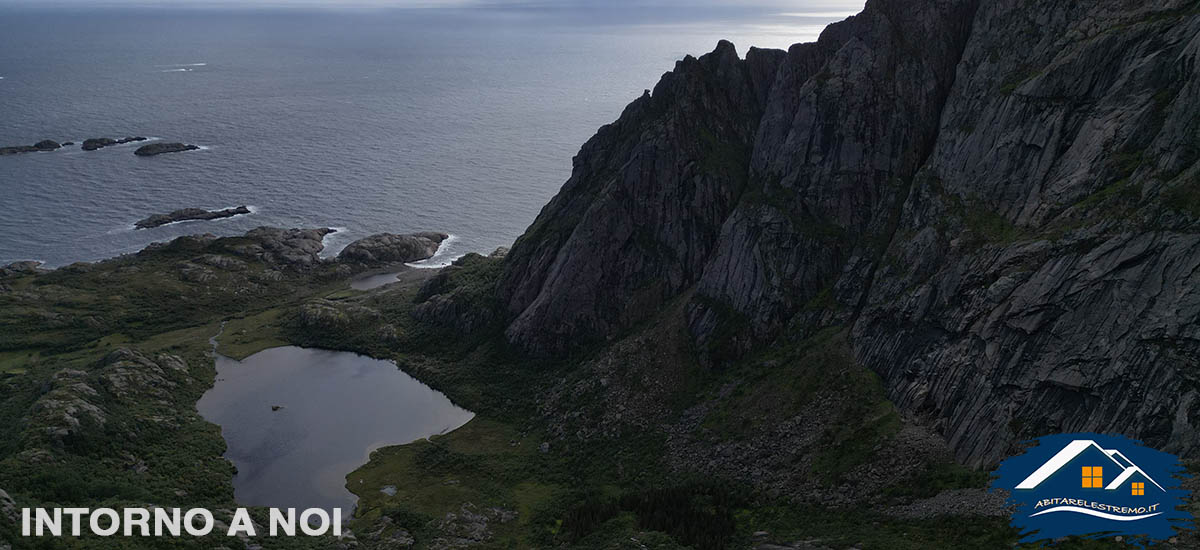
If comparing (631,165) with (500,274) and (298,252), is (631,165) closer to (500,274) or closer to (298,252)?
(500,274)

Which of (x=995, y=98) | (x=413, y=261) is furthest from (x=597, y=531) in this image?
(x=413, y=261)

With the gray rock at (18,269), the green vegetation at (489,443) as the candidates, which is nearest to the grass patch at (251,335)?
the green vegetation at (489,443)

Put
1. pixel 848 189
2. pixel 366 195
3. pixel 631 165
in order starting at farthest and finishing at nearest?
pixel 366 195
pixel 631 165
pixel 848 189

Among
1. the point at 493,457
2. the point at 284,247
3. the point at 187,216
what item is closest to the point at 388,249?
the point at 284,247

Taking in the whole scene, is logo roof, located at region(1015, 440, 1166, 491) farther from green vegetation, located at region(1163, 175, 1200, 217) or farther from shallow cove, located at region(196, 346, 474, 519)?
shallow cove, located at region(196, 346, 474, 519)

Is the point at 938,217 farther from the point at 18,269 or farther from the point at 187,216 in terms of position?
the point at 187,216

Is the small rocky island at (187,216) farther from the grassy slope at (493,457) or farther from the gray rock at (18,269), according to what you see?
the grassy slope at (493,457)

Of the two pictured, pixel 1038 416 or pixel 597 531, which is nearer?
pixel 1038 416
